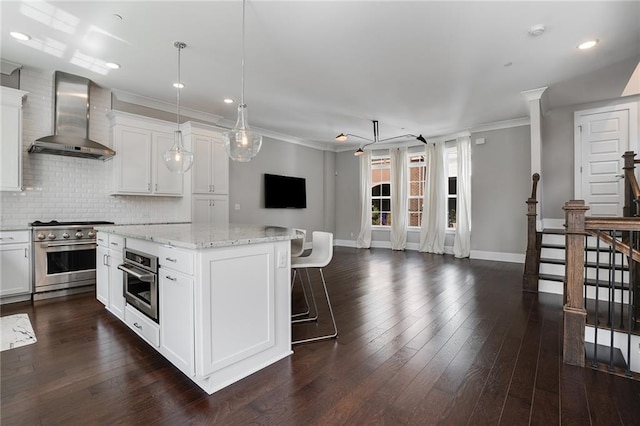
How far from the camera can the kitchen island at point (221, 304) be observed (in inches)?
70.4

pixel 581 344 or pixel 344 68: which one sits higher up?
pixel 344 68

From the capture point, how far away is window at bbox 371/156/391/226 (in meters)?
8.26

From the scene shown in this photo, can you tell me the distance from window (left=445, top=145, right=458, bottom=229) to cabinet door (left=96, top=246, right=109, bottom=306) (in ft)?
21.7

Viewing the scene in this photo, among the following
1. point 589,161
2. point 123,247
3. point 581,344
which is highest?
point 589,161

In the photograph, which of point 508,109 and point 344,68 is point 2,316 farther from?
point 508,109

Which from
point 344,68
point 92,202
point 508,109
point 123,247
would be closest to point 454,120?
point 508,109

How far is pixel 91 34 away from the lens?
9.93 ft

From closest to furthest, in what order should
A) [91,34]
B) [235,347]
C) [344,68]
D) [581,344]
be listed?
1. [235,347]
2. [581,344]
3. [91,34]
4. [344,68]

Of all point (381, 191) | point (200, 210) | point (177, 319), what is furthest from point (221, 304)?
point (381, 191)

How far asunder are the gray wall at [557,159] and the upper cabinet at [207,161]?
18.6 feet

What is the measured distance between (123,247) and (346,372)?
7.08 ft

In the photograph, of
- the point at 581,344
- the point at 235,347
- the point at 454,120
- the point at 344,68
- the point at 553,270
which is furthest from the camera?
the point at 454,120

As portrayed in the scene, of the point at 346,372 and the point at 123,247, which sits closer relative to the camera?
the point at 346,372

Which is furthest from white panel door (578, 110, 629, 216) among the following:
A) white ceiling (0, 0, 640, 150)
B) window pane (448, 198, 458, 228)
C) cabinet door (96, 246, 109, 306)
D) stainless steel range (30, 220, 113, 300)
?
stainless steel range (30, 220, 113, 300)
